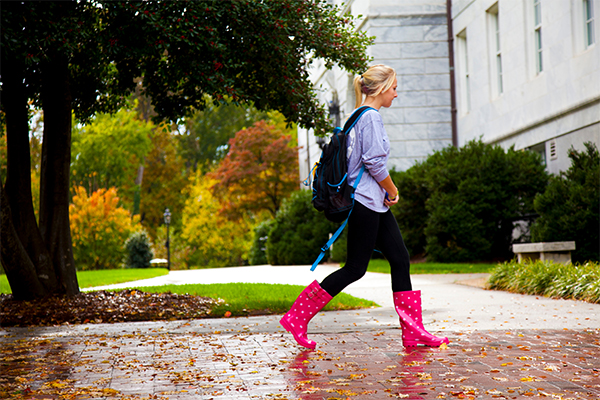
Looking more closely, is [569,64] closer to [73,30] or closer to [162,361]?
[73,30]

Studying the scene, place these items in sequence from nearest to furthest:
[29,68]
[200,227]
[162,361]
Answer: [162,361] → [29,68] → [200,227]

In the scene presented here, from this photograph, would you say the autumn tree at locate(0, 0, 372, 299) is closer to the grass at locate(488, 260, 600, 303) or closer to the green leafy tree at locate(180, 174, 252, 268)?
the grass at locate(488, 260, 600, 303)

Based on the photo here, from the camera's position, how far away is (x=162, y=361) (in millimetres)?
4820

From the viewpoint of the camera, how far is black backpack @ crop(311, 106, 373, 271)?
498 centimetres

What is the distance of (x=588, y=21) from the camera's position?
1409 cm

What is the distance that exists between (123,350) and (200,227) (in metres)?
38.0

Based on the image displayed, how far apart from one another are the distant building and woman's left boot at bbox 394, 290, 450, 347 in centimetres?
1011

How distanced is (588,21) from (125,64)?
9.59m

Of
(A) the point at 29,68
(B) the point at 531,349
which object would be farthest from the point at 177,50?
(B) the point at 531,349

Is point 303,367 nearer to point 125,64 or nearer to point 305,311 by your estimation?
point 305,311

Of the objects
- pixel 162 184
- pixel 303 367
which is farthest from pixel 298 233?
pixel 162 184

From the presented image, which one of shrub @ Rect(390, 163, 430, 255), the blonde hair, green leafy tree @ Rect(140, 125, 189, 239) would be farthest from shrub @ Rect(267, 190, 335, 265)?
green leafy tree @ Rect(140, 125, 189, 239)

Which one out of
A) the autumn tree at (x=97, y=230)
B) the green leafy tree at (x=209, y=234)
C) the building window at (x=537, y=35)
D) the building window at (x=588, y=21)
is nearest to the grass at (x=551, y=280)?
the building window at (x=588, y=21)

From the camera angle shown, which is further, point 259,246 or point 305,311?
point 259,246
